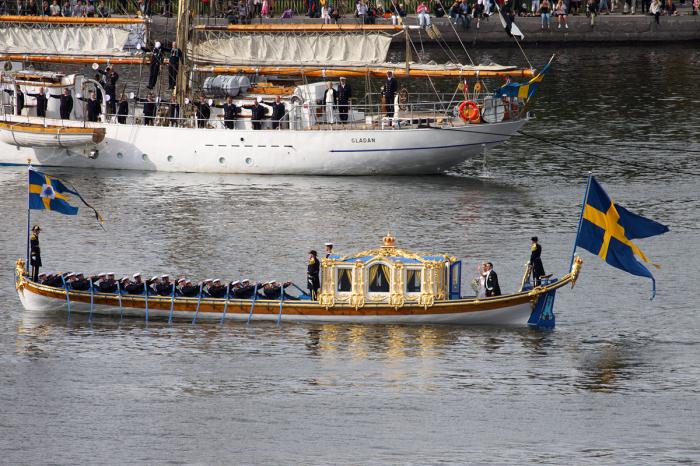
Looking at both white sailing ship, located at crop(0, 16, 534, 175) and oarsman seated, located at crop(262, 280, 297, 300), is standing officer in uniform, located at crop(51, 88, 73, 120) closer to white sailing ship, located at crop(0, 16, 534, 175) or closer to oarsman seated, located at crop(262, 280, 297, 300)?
white sailing ship, located at crop(0, 16, 534, 175)

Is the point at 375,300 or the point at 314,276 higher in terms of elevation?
the point at 314,276

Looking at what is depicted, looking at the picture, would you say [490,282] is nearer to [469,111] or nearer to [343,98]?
[469,111]

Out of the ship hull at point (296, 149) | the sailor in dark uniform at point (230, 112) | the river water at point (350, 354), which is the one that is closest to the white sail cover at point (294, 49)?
the sailor in dark uniform at point (230, 112)

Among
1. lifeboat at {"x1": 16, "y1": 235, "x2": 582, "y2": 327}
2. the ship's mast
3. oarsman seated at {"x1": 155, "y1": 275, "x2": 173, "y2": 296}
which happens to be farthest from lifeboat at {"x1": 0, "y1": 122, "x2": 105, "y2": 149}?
oarsman seated at {"x1": 155, "y1": 275, "x2": 173, "y2": 296}

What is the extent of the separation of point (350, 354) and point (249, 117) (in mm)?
33062

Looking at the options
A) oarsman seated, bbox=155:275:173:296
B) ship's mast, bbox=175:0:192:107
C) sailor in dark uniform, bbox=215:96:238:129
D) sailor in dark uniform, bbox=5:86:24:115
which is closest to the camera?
oarsman seated, bbox=155:275:173:296

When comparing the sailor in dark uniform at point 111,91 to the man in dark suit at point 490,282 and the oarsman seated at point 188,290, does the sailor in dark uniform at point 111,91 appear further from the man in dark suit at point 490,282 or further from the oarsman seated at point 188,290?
the man in dark suit at point 490,282

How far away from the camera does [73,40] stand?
90.0 metres

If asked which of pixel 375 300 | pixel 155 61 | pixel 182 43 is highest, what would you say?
pixel 182 43

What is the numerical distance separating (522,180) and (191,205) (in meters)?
17.8

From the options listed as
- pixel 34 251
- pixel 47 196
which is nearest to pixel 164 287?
pixel 34 251

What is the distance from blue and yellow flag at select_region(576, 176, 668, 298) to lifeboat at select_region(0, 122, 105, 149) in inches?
1407

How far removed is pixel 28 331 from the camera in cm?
5572

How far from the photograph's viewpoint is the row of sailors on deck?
56188 millimetres
